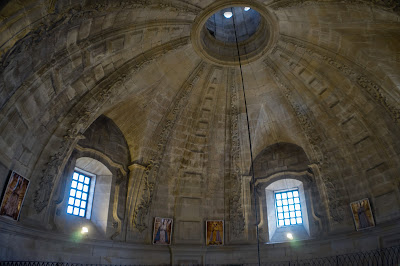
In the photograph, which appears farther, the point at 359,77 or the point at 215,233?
the point at 215,233

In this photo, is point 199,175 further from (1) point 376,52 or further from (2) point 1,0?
(2) point 1,0

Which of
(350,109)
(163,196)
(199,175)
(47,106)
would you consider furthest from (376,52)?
(47,106)

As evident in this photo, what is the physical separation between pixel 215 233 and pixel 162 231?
102 inches

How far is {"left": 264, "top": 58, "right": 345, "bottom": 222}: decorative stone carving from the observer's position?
16098 mm

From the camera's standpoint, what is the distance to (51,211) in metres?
14.0

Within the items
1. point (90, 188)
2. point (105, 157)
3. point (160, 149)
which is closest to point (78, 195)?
point (90, 188)

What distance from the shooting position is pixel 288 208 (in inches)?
709

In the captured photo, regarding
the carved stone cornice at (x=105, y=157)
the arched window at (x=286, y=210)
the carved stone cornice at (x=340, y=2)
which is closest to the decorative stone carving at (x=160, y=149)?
the carved stone cornice at (x=105, y=157)

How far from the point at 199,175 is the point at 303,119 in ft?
19.9

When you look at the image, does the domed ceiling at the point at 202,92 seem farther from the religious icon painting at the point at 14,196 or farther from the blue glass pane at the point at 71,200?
the blue glass pane at the point at 71,200

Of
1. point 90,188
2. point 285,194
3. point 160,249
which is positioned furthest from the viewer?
point 285,194

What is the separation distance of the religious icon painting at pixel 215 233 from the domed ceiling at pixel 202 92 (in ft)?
1.69

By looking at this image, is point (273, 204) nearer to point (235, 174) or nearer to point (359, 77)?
point (235, 174)

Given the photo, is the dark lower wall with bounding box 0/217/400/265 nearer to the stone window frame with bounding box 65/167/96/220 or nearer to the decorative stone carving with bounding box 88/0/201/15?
the stone window frame with bounding box 65/167/96/220
